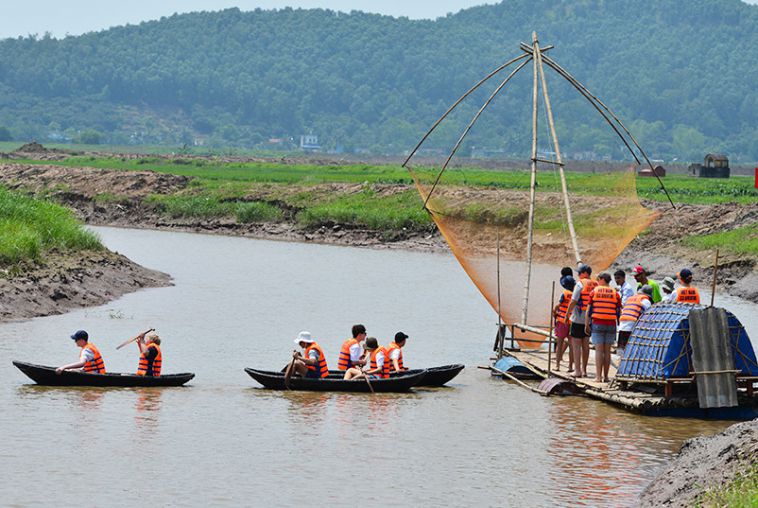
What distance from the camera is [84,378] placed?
906 inches

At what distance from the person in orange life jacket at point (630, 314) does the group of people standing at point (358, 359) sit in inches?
148

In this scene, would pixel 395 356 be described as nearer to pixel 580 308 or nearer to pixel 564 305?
pixel 564 305

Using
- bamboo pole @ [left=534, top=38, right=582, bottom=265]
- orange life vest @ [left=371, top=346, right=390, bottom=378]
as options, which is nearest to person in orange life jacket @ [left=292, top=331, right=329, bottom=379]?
orange life vest @ [left=371, top=346, right=390, bottom=378]

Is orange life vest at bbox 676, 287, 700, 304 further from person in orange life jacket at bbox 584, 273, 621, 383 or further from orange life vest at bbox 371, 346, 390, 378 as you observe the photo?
orange life vest at bbox 371, 346, 390, 378

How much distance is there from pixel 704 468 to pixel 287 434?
6672 millimetres

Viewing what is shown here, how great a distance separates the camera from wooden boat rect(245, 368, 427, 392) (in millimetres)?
23297

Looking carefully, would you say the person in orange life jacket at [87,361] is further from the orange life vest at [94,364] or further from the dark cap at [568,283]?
the dark cap at [568,283]

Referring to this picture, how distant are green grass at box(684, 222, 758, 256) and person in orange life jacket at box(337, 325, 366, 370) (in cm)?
2337

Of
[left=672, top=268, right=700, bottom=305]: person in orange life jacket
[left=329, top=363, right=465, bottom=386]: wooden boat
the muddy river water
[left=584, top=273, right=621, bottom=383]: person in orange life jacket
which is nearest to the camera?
the muddy river water

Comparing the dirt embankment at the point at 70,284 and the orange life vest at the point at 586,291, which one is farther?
the dirt embankment at the point at 70,284

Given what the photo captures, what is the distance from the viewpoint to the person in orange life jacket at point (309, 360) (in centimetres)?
2311

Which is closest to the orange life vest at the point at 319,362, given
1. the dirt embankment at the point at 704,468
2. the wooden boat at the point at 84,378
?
the wooden boat at the point at 84,378

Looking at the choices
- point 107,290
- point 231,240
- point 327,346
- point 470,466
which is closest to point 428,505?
point 470,466

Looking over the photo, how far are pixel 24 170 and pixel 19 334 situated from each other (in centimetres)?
6046
